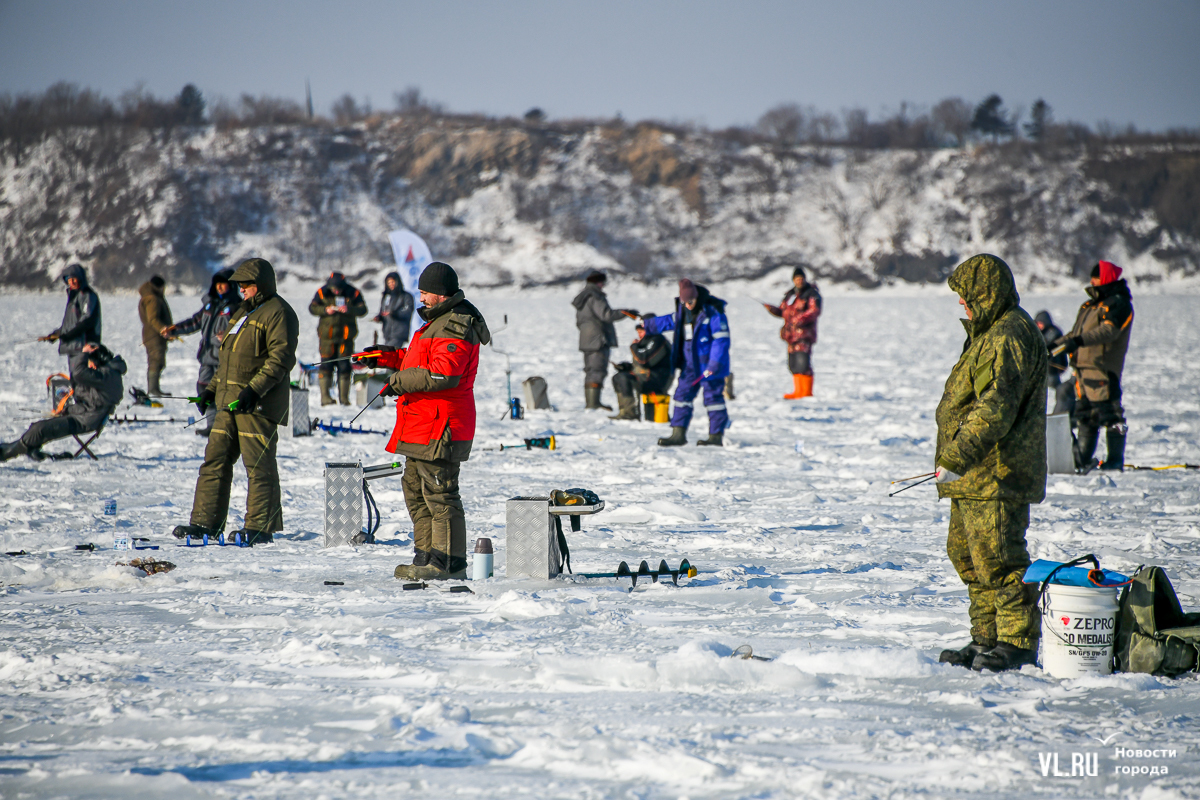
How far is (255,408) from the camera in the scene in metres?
5.69

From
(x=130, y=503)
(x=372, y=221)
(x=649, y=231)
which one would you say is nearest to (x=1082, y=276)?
(x=649, y=231)

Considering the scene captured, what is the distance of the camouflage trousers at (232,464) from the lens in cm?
571

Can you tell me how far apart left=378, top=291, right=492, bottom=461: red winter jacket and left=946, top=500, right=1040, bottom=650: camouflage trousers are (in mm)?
2292

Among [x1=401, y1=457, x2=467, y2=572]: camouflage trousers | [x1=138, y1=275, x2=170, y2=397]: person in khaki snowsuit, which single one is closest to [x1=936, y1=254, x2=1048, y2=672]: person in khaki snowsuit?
[x1=401, y1=457, x2=467, y2=572]: camouflage trousers

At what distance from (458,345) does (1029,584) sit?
2.63 m

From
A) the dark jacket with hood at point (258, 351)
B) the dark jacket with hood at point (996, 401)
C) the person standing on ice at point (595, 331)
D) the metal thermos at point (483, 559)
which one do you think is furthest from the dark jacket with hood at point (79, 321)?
the dark jacket with hood at point (996, 401)

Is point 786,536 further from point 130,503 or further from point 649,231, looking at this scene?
point 649,231

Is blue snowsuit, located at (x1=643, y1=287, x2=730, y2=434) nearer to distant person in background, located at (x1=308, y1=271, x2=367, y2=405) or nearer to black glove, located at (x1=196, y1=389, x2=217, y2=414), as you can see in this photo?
distant person in background, located at (x1=308, y1=271, x2=367, y2=405)

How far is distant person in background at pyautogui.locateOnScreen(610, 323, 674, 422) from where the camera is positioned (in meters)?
10.6

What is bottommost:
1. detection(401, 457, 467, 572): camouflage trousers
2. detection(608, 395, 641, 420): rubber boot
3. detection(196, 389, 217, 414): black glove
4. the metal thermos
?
the metal thermos

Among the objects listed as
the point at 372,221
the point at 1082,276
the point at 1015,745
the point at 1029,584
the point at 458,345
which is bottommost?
the point at 1015,745

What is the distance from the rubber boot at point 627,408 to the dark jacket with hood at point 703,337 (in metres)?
1.77

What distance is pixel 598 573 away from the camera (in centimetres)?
500

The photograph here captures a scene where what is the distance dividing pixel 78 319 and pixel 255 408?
169 inches
